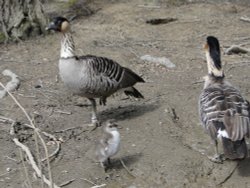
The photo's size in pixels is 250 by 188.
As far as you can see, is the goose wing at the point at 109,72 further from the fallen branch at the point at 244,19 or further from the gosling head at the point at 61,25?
the fallen branch at the point at 244,19

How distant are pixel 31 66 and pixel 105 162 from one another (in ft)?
13.4

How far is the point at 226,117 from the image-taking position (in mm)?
6473

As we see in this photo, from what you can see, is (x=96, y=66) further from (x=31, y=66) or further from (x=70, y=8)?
(x=70, y=8)

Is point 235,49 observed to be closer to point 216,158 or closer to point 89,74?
point 89,74

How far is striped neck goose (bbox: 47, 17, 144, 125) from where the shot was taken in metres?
7.71

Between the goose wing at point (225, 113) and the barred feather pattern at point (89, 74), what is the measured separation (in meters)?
1.52

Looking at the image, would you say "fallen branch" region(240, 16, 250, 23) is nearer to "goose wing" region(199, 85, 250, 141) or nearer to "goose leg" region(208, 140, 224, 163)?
"goose wing" region(199, 85, 250, 141)

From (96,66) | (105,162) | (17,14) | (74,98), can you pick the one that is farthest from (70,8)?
(105,162)

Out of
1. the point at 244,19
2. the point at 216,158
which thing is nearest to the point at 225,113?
the point at 216,158

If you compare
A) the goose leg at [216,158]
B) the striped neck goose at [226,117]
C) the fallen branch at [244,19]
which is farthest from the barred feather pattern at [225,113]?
the fallen branch at [244,19]

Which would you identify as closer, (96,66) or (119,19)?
(96,66)

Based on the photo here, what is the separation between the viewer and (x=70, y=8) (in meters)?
14.1

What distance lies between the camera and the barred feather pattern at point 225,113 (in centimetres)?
636

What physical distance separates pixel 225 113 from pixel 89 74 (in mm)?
2041
